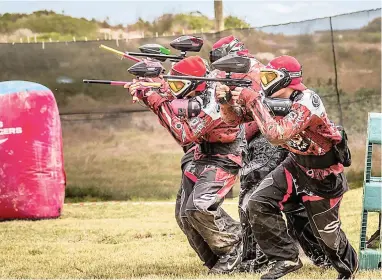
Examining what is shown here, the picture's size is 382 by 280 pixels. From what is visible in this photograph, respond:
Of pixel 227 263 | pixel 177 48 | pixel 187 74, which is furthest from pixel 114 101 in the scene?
pixel 227 263

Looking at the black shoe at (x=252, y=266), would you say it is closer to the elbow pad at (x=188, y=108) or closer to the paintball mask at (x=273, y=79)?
the elbow pad at (x=188, y=108)

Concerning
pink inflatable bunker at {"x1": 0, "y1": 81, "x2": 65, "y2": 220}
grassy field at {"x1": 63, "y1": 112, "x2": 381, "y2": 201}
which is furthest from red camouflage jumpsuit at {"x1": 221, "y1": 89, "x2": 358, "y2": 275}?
grassy field at {"x1": 63, "y1": 112, "x2": 381, "y2": 201}

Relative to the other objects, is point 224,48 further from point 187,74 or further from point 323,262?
point 323,262

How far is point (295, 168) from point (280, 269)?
2.23 ft

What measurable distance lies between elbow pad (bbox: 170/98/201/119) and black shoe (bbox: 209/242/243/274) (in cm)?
109

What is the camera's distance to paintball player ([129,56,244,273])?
6020mm

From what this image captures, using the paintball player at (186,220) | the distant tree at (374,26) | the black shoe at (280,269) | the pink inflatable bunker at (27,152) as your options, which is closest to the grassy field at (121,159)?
the pink inflatable bunker at (27,152)

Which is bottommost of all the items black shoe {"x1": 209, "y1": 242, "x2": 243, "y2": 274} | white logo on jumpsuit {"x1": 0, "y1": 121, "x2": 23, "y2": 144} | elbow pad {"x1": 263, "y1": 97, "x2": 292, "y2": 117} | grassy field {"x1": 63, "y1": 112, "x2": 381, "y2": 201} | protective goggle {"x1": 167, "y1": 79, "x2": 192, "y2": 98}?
grassy field {"x1": 63, "y1": 112, "x2": 381, "y2": 201}

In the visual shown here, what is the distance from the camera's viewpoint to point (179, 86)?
6000mm

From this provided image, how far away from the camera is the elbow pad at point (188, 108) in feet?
19.7

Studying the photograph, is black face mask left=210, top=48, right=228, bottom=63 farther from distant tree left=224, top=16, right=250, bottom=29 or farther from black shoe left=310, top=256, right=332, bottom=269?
distant tree left=224, top=16, right=250, bottom=29

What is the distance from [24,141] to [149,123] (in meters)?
2.52

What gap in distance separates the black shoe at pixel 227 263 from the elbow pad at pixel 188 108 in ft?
3.57

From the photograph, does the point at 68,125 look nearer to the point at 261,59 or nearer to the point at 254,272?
the point at 261,59
